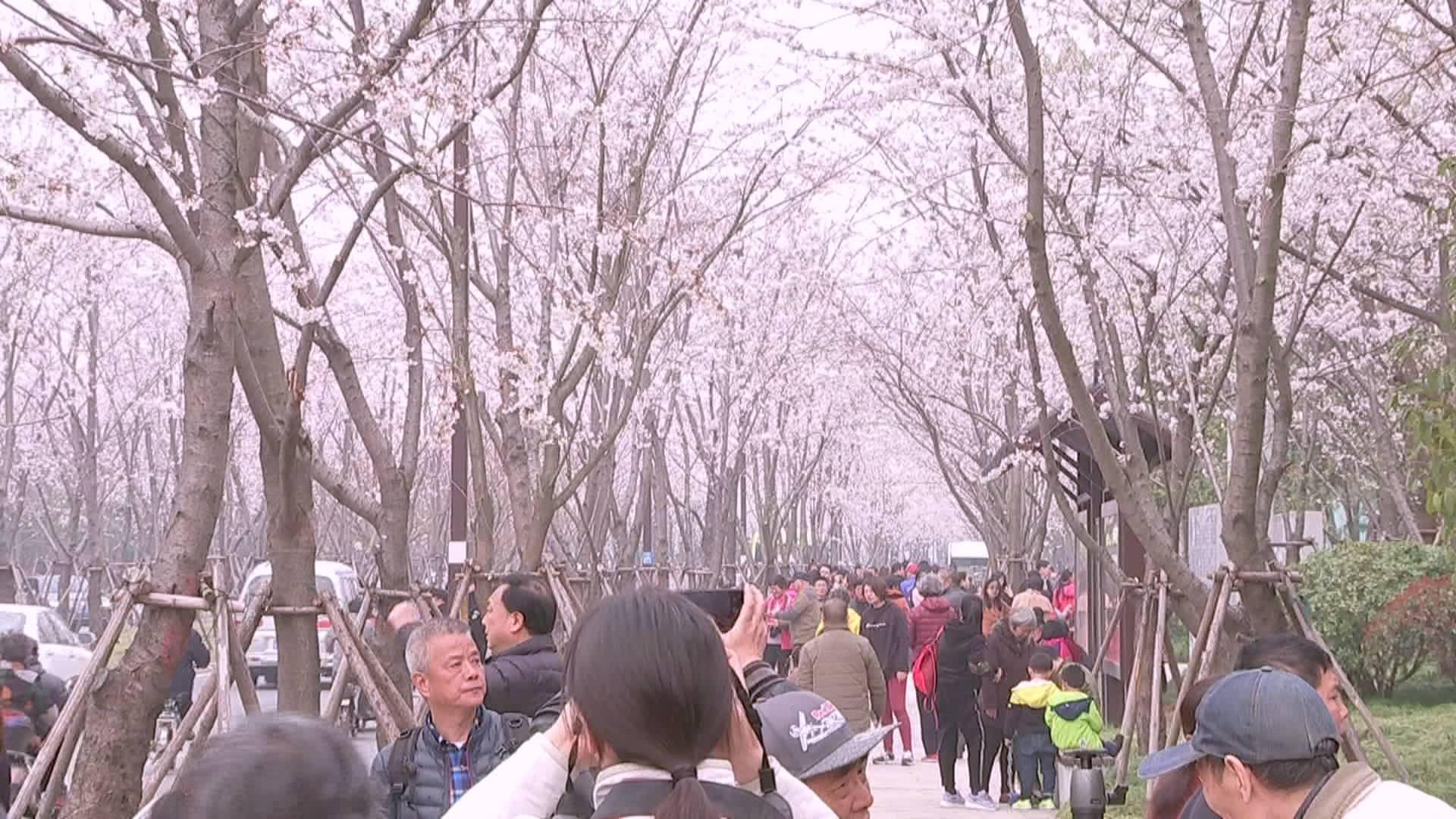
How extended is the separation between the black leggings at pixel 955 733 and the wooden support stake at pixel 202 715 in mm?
6776

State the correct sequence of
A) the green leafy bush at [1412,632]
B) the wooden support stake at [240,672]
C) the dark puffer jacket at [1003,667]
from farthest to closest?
the green leafy bush at [1412,632] → the dark puffer jacket at [1003,667] → the wooden support stake at [240,672]

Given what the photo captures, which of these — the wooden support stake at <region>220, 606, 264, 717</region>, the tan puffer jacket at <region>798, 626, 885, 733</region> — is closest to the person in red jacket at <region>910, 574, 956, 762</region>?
the tan puffer jacket at <region>798, 626, 885, 733</region>

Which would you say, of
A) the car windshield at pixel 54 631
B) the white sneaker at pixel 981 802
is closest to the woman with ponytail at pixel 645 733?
the white sneaker at pixel 981 802

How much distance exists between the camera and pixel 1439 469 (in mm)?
7930

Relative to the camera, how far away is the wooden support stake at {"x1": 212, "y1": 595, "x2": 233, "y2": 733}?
818cm

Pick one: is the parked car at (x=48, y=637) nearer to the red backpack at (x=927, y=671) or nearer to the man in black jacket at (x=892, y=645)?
the man in black jacket at (x=892, y=645)

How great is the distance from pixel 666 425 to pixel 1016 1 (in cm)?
2277

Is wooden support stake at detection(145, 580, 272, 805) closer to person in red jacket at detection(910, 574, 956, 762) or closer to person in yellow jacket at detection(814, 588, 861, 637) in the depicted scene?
person in yellow jacket at detection(814, 588, 861, 637)

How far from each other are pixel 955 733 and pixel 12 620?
10165mm

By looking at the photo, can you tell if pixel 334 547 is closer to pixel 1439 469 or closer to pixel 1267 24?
pixel 1267 24

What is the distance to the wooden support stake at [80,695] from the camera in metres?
8.11

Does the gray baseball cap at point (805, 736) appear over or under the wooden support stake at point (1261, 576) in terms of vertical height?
under

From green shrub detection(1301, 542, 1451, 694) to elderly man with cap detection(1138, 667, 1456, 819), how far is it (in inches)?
653

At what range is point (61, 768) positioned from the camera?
8.30 m
